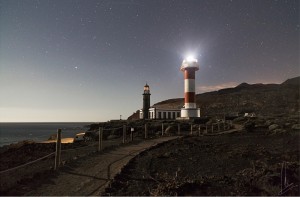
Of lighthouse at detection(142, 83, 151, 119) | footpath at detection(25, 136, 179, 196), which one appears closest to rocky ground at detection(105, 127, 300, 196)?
footpath at detection(25, 136, 179, 196)

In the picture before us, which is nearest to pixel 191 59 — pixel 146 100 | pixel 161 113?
pixel 146 100

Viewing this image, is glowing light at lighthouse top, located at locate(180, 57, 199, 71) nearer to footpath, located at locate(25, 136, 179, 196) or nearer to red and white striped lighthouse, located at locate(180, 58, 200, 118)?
red and white striped lighthouse, located at locate(180, 58, 200, 118)

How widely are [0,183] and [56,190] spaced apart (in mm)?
1689

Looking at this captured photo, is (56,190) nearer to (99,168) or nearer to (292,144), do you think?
(99,168)

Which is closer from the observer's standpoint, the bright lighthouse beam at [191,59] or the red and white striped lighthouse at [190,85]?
the red and white striped lighthouse at [190,85]

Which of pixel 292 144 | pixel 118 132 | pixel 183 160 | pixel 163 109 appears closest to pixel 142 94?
pixel 163 109

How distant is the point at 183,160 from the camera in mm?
11352

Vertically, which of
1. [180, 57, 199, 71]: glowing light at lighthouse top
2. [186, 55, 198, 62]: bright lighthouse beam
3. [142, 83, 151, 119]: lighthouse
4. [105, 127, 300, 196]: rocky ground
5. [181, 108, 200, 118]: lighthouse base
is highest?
[186, 55, 198, 62]: bright lighthouse beam

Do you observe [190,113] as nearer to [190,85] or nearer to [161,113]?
[190,85]

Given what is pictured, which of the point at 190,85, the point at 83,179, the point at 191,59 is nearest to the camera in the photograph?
the point at 83,179

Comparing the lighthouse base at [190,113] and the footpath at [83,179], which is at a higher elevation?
the lighthouse base at [190,113]

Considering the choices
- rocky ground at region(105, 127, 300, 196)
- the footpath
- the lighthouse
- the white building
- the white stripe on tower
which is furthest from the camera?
the white building

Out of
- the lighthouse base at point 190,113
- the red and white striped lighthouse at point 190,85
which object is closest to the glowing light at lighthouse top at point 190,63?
the red and white striped lighthouse at point 190,85

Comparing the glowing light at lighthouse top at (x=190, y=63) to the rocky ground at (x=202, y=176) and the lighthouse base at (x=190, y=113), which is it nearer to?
the lighthouse base at (x=190, y=113)
